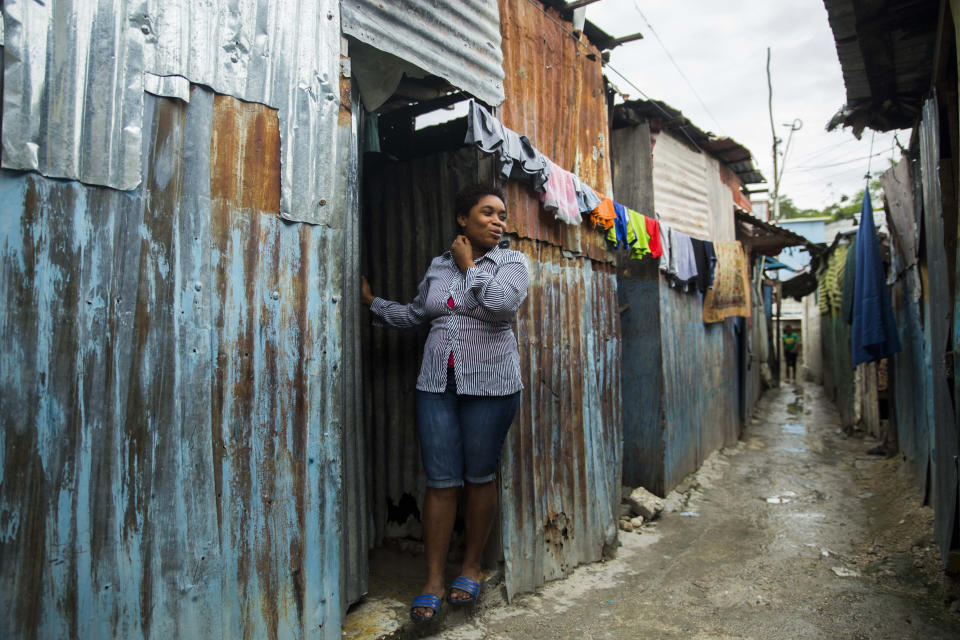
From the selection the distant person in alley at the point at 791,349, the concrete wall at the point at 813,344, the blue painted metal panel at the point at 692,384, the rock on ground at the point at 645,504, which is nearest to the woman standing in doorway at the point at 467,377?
the rock on ground at the point at 645,504

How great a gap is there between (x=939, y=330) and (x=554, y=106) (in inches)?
119

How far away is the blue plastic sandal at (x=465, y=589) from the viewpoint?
314 cm

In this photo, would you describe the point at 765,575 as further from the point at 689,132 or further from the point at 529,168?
the point at 689,132

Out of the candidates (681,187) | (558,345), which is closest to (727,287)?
(681,187)

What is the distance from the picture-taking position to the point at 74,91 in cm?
183

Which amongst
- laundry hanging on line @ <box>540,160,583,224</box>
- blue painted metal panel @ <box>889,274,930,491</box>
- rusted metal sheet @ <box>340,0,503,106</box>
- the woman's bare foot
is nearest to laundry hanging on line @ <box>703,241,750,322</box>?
blue painted metal panel @ <box>889,274,930,491</box>

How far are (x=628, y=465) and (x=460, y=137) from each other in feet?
14.5

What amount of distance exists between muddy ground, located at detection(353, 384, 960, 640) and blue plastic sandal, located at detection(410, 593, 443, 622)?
8 centimetres

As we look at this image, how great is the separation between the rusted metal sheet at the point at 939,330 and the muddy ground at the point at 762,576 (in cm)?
41

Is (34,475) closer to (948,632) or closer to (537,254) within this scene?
(537,254)

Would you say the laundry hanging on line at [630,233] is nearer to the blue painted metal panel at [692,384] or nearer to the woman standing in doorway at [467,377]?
the blue painted metal panel at [692,384]

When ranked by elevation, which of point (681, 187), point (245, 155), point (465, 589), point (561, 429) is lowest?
point (465, 589)

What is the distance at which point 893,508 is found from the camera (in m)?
5.84

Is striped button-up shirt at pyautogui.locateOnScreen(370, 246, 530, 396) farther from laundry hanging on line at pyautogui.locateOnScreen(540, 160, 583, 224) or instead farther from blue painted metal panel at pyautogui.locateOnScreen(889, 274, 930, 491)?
blue painted metal panel at pyautogui.locateOnScreen(889, 274, 930, 491)
